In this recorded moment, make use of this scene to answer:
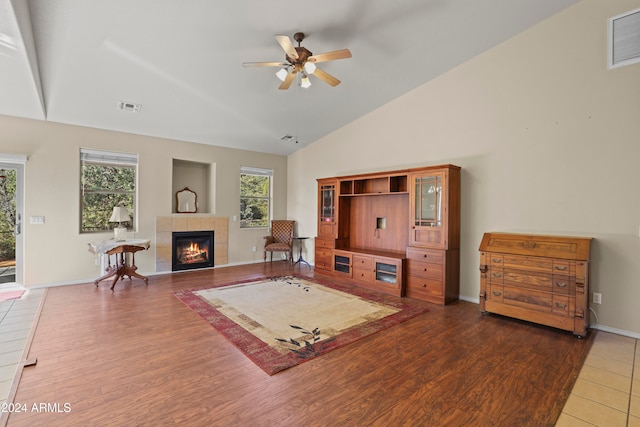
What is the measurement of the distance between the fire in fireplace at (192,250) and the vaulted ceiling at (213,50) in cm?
235

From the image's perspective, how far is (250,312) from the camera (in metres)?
3.81

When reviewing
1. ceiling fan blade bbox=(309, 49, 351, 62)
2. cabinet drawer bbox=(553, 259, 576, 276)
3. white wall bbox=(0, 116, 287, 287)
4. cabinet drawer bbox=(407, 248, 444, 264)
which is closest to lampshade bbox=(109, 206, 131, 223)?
white wall bbox=(0, 116, 287, 287)

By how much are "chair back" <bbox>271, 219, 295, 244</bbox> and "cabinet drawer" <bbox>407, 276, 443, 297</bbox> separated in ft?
11.8

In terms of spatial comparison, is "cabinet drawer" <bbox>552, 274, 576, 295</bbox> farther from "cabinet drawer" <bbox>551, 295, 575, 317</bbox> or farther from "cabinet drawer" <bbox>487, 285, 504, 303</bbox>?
"cabinet drawer" <bbox>487, 285, 504, 303</bbox>

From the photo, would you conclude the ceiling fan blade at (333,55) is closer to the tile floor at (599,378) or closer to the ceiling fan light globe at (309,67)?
the ceiling fan light globe at (309,67)

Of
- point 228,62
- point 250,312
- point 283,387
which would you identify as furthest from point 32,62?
point 283,387

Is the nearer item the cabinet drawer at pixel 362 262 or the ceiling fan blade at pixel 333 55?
the ceiling fan blade at pixel 333 55

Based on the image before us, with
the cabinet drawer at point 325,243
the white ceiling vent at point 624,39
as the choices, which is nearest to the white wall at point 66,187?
the cabinet drawer at point 325,243

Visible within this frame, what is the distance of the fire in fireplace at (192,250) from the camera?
20.6 feet

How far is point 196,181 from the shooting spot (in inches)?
275

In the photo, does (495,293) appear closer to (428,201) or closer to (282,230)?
(428,201)

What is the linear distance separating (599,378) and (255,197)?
6.72 metres

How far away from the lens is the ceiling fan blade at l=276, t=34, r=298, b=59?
2.92 meters

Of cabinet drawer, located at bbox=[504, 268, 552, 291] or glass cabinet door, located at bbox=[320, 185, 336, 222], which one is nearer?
cabinet drawer, located at bbox=[504, 268, 552, 291]
